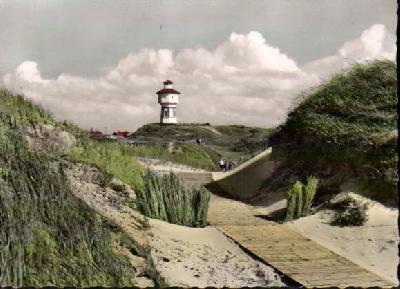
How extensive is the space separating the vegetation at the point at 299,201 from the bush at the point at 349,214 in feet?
1.96

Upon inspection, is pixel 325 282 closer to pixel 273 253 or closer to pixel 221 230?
pixel 273 253

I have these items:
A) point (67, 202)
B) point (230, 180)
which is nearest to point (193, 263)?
point (67, 202)

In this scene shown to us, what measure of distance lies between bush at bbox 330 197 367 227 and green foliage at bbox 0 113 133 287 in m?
4.79

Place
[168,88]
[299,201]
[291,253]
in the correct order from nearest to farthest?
1. [291,253]
2. [299,201]
3. [168,88]

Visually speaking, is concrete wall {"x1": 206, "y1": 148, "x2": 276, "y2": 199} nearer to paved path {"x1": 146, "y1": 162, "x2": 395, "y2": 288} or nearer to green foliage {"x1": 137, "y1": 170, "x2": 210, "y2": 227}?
paved path {"x1": 146, "y1": 162, "x2": 395, "y2": 288}

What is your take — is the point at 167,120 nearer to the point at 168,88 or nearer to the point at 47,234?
the point at 168,88

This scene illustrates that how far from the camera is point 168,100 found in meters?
54.9

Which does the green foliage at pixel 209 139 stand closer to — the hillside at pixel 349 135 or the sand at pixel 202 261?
the hillside at pixel 349 135

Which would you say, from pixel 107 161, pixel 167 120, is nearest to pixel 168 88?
pixel 167 120

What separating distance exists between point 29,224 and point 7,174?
1418 mm

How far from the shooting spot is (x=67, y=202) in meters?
7.64

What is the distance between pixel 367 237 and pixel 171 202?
3701 mm

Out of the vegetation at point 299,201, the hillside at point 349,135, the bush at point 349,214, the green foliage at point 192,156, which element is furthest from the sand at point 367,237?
the green foliage at point 192,156

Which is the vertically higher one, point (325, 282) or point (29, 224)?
point (29, 224)
